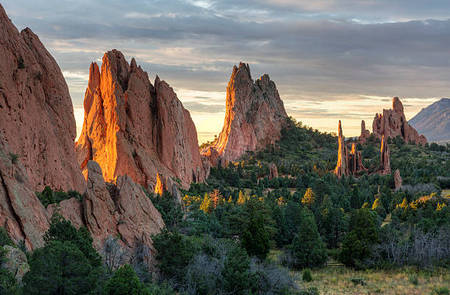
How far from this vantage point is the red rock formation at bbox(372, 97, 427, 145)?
144 meters

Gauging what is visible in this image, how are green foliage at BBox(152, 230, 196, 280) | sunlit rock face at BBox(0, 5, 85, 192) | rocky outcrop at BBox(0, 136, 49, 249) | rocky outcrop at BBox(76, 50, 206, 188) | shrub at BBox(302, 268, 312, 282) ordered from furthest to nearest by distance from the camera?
rocky outcrop at BBox(76, 50, 206, 188) → sunlit rock face at BBox(0, 5, 85, 192) → shrub at BBox(302, 268, 312, 282) → green foliage at BBox(152, 230, 196, 280) → rocky outcrop at BBox(0, 136, 49, 249)

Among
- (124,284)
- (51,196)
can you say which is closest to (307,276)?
(51,196)

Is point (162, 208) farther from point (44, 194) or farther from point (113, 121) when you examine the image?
point (113, 121)

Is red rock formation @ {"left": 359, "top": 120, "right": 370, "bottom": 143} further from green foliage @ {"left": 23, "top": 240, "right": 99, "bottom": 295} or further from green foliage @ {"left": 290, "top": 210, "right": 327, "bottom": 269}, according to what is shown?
green foliage @ {"left": 23, "top": 240, "right": 99, "bottom": 295}

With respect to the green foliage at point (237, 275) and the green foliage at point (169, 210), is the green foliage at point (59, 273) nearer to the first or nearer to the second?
the green foliage at point (237, 275)

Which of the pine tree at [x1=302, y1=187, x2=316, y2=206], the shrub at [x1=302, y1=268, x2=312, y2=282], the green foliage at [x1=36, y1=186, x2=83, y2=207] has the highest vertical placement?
the green foliage at [x1=36, y1=186, x2=83, y2=207]

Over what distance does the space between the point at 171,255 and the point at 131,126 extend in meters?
44.4

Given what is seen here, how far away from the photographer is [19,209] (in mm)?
25812

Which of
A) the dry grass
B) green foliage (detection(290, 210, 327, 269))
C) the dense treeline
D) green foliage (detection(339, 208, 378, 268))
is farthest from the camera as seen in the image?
green foliage (detection(290, 210, 327, 269))

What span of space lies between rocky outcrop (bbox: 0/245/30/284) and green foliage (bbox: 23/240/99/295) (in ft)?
5.64

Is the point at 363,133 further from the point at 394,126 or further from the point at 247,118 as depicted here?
the point at 247,118

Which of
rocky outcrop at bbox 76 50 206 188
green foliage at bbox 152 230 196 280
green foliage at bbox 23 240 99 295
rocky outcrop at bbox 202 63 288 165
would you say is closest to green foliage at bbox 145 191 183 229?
green foliage at bbox 152 230 196 280

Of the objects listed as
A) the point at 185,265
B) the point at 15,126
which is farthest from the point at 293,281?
the point at 15,126

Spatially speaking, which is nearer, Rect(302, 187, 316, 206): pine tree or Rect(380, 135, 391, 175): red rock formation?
Rect(302, 187, 316, 206): pine tree
